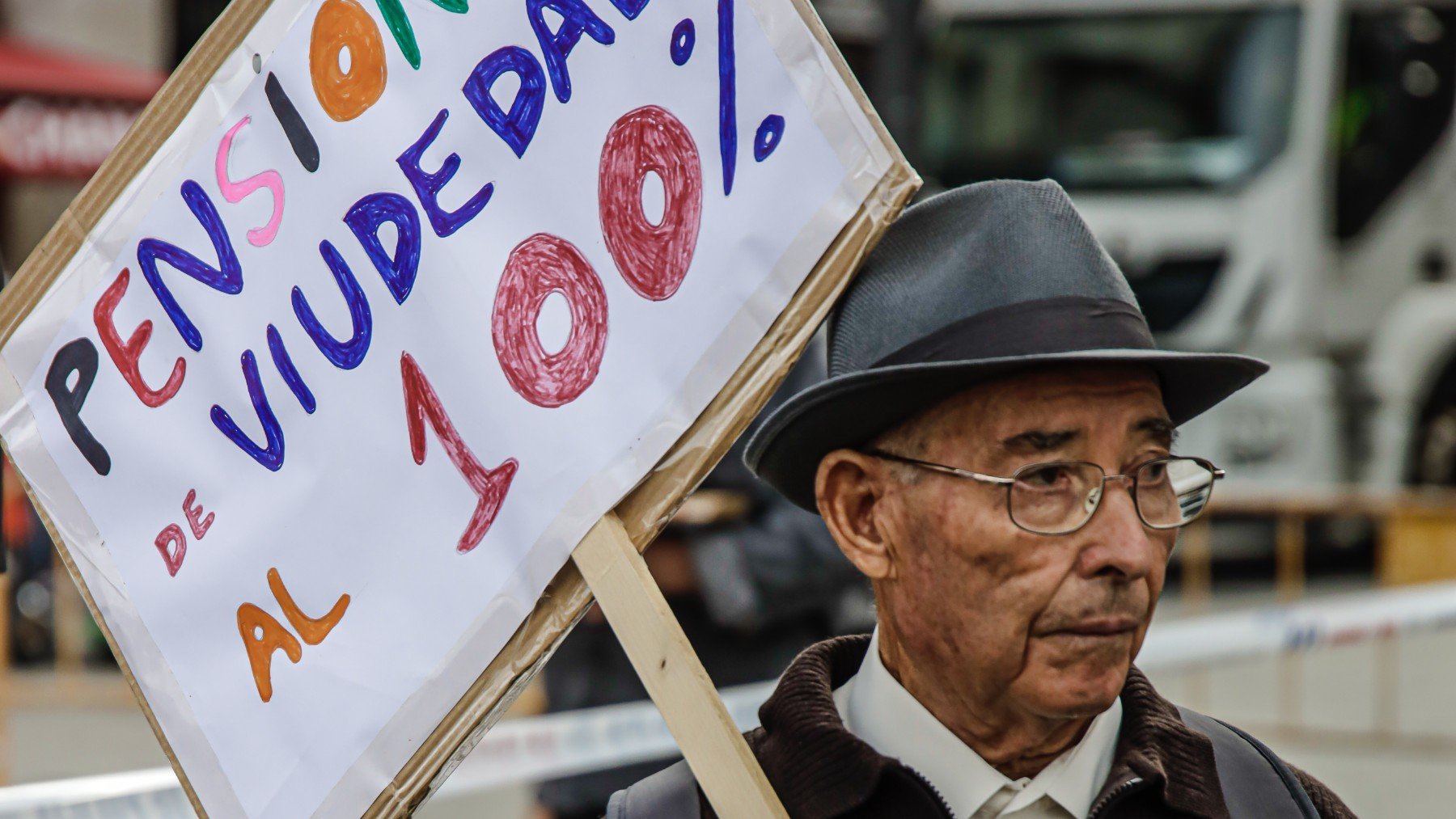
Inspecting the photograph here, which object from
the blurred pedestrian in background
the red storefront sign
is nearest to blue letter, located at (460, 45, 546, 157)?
the blurred pedestrian in background

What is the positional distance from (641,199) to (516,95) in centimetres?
18

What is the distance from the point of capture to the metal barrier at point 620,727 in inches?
118

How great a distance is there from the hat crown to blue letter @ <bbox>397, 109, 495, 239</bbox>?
1.41 ft

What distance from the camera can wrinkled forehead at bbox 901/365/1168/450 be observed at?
189 centimetres

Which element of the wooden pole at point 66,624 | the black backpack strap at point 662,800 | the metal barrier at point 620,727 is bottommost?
the wooden pole at point 66,624

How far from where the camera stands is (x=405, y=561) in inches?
76.1

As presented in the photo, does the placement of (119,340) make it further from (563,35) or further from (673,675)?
(673,675)

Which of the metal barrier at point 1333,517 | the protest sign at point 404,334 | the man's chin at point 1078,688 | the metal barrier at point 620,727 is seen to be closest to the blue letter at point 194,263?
the protest sign at point 404,334

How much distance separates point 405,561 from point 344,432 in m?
0.16

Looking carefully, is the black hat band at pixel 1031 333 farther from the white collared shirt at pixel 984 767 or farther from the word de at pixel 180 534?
the word de at pixel 180 534

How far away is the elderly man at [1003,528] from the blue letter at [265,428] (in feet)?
1.79

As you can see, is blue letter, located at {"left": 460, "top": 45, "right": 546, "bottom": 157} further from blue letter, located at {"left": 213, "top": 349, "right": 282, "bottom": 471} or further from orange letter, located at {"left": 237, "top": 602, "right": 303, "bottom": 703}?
orange letter, located at {"left": 237, "top": 602, "right": 303, "bottom": 703}

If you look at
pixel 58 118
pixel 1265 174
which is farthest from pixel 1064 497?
pixel 58 118

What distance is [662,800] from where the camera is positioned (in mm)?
1953
